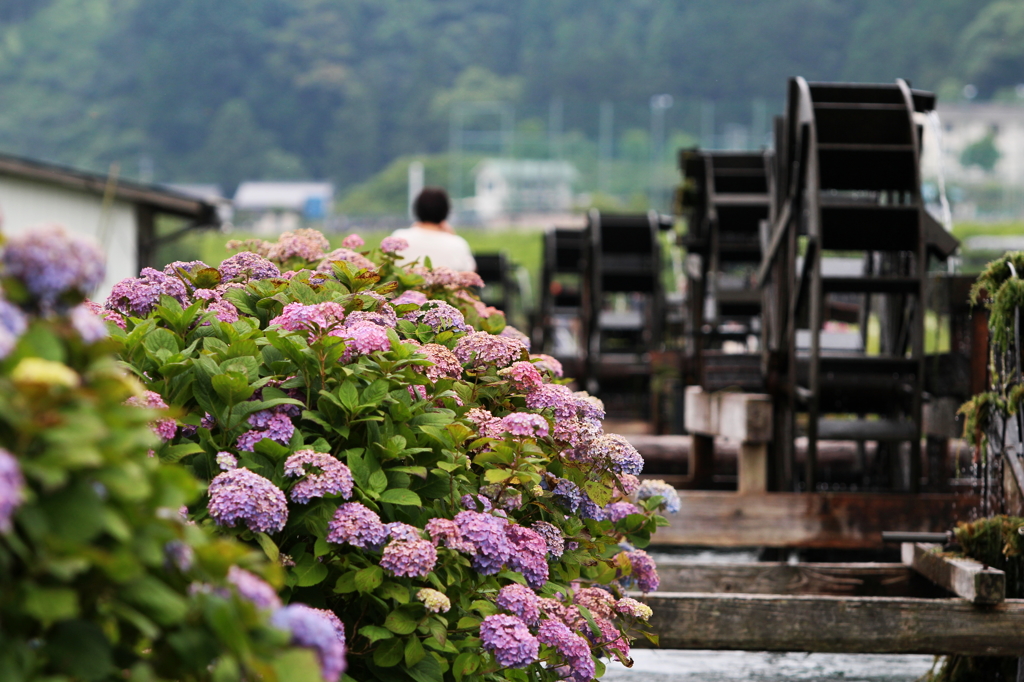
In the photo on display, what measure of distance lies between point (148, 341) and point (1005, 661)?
2.89 meters

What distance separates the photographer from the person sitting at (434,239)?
19.0 feet

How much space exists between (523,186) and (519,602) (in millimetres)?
91507

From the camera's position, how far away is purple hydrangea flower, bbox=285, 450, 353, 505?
2.18 meters

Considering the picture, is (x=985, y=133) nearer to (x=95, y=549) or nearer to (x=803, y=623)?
(x=803, y=623)

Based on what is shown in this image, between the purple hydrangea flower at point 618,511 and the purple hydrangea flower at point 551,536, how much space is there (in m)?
0.39

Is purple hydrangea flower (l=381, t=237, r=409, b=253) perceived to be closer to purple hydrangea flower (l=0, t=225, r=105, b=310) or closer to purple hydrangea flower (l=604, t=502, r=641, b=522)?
purple hydrangea flower (l=604, t=502, r=641, b=522)

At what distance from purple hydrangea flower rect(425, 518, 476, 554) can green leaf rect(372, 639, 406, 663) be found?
0.18m

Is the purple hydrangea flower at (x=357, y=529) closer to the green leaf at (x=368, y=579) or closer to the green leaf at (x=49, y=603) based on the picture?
the green leaf at (x=368, y=579)

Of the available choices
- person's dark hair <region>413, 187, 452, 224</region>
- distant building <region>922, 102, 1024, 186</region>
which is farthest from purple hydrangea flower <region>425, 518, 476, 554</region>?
distant building <region>922, 102, 1024, 186</region>

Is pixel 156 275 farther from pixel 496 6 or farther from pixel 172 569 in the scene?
pixel 496 6

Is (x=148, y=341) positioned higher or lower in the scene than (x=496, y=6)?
lower

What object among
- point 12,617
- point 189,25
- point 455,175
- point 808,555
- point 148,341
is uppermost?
point 189,25

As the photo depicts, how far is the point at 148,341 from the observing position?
2.56 meters

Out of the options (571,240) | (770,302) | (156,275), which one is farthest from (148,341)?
(571,240)
